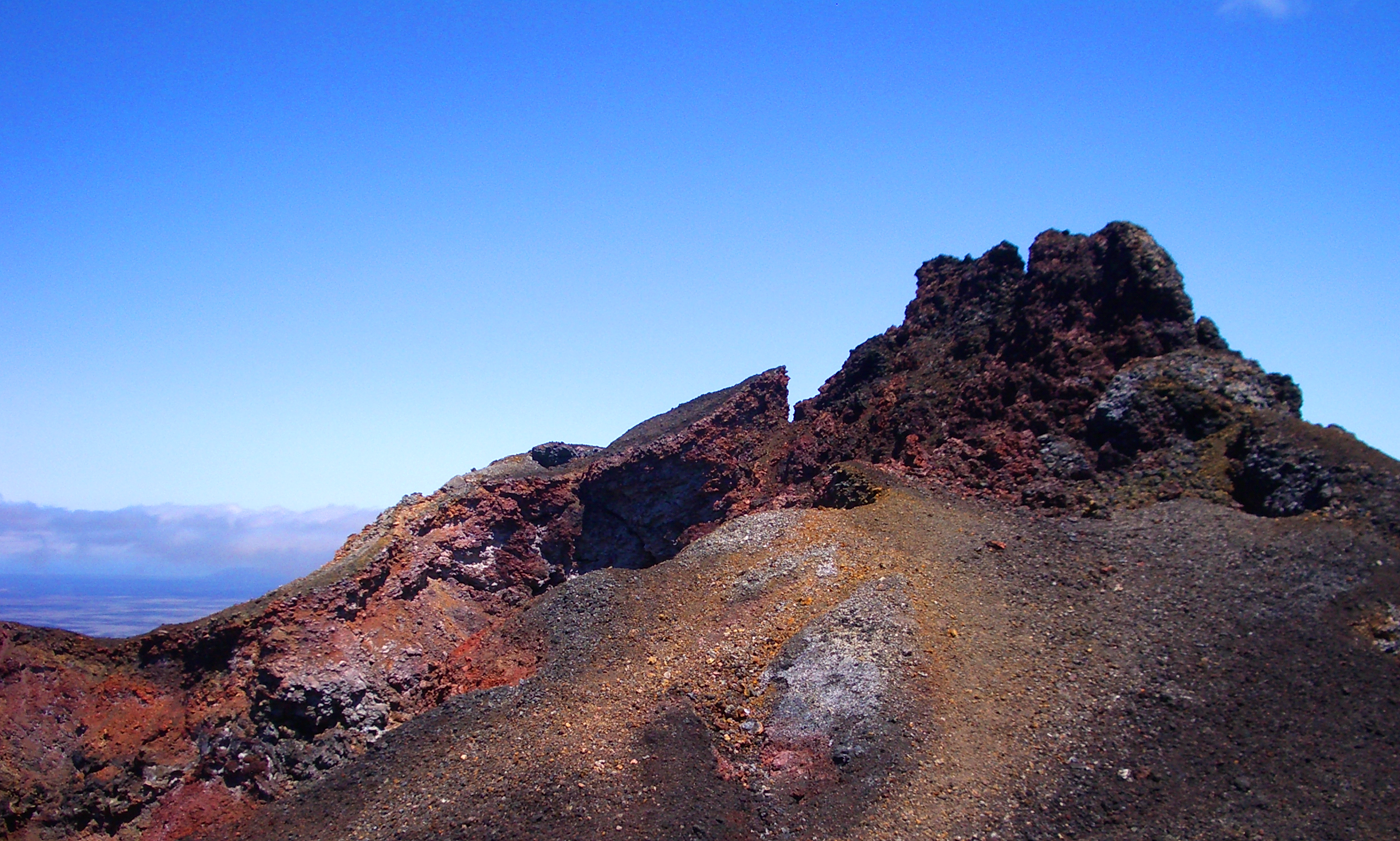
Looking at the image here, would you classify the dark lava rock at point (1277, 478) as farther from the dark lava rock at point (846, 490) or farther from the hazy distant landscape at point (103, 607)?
the hazy distant landscape at point (103, 607)

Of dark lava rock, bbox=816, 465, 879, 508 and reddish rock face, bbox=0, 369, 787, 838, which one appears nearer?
reddish rock face, bbox=0, 369, 787, 838

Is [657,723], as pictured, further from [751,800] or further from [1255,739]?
[1255,739]

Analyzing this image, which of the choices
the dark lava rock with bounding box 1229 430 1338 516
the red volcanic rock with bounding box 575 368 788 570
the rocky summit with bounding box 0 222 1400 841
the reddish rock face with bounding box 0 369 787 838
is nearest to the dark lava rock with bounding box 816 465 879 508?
the rocky summit with bounding box 0 222 1400 841

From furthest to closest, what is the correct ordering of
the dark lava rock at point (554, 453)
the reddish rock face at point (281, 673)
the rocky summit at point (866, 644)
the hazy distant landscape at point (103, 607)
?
the hazy distant landscape at point (103, 607), the dark lava rock at point (554, 453), the reddish rock face at point (281, 673), the rocky summit at point (866, 644)

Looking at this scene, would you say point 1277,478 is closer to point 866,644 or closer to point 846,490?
point 846,490

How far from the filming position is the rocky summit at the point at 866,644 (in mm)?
13867

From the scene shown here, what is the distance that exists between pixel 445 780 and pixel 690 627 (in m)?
5.82

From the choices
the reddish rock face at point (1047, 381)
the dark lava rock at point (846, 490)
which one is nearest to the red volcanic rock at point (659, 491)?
the reddish rock face at point (1047, 381)

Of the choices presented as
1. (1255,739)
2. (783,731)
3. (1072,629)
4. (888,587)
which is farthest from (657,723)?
(1255,739)

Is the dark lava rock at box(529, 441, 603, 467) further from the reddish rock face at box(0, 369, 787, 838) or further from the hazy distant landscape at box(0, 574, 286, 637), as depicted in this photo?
the hazy distant landscape at box(0, 574, 286, 637)

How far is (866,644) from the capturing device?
55.5ft

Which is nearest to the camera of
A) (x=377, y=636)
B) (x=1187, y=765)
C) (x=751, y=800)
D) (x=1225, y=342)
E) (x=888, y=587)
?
(x=1187, y=765)

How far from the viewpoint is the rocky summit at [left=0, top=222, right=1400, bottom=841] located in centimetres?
1387

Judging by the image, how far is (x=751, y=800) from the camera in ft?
48.0
